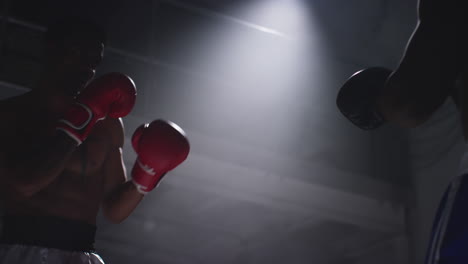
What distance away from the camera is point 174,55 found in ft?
15.8

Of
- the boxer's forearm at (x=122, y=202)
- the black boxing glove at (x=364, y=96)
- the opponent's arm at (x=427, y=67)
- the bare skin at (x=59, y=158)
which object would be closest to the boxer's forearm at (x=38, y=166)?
the bare skin at (x=59, y=158)

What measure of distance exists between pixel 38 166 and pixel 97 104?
0.28 meters

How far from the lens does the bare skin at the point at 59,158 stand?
4.38 feet

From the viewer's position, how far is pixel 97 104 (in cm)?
150

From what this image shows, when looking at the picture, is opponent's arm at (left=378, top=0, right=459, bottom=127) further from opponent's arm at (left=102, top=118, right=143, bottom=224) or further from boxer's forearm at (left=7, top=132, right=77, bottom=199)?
opponent's arm at (left=102, top=118, right=143, bottom=224)

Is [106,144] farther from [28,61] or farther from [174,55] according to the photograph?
[174,55]

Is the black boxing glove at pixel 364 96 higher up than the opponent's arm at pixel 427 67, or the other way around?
the opponent's arm at pixel 427 67

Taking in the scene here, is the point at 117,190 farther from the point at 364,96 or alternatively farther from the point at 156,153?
the point at 364,96

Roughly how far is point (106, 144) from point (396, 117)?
41.3 inches

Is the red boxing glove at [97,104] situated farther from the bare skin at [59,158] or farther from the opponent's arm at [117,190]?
the opponent's arm at [117,190]

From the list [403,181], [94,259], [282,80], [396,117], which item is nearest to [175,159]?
[94,259]

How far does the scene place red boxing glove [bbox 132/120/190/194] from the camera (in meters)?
1.66

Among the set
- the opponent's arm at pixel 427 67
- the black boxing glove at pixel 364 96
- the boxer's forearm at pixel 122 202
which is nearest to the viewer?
the opponent's arm at pixel 427 67

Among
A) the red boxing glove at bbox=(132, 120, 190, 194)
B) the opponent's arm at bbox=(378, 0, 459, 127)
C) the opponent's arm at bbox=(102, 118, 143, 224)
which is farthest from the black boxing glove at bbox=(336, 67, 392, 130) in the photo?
the opponent's arm at bbox=(102, 118, 143, 224)
